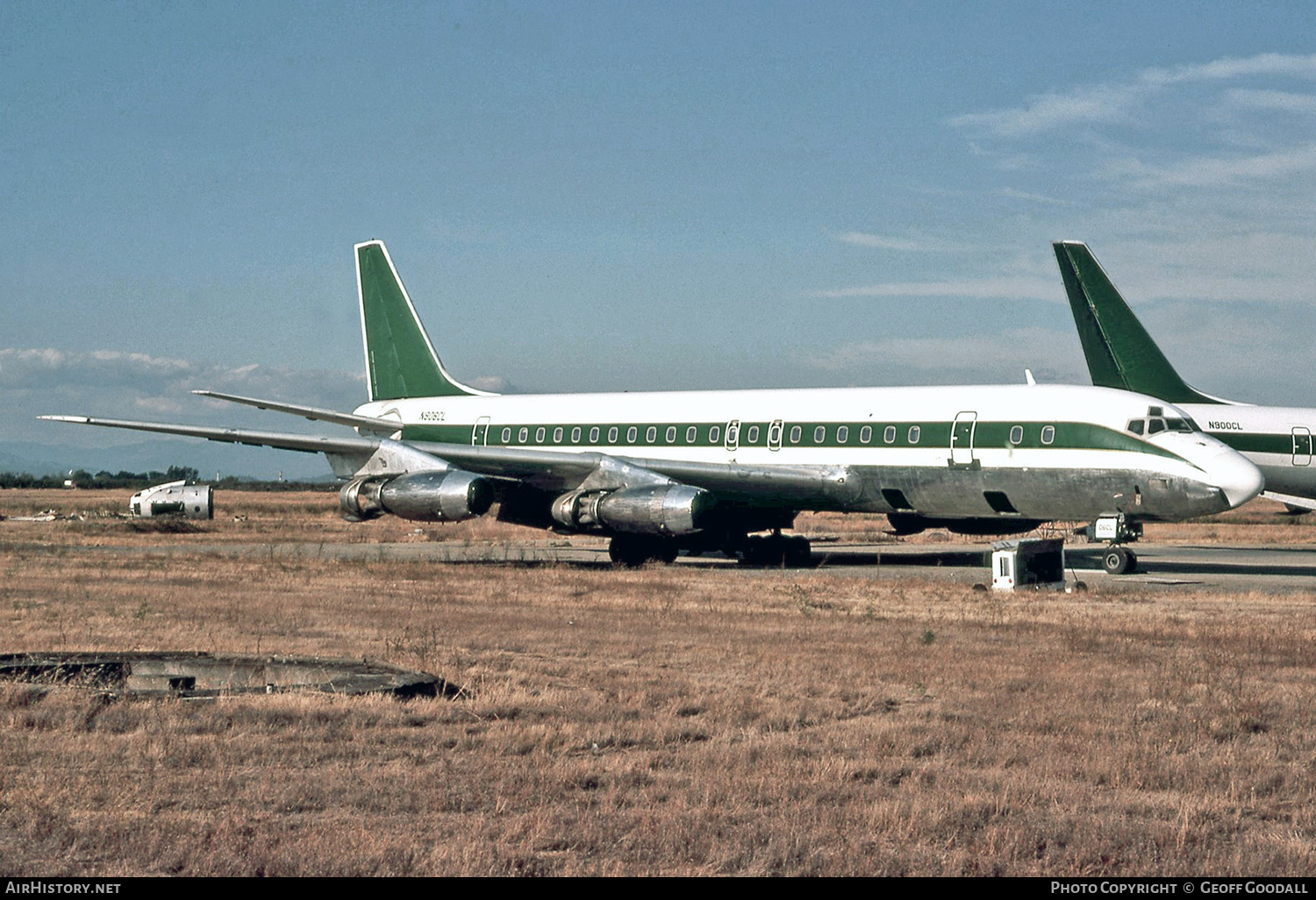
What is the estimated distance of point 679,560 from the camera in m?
33.1

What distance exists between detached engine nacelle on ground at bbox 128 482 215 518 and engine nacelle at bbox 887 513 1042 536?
31.3 m

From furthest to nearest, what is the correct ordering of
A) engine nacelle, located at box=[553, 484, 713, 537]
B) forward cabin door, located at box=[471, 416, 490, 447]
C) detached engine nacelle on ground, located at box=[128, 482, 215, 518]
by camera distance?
detached engine nacelle on ground, located at box=[128, 482, 215, 518]
forward cabin door, located at box=[471, 416, 490, 447]
engine nacelle, located at box=[553, 484, 713, 537]

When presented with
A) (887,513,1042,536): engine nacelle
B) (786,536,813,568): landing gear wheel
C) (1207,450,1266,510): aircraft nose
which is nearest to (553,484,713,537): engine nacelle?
(887,513,1042,536): engine nacelle

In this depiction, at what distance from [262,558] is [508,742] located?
74.8 feet

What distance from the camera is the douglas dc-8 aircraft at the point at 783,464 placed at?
84.3 feet

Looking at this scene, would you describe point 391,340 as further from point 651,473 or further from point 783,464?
point 783,464

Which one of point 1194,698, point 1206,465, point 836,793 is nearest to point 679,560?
point 1206,465

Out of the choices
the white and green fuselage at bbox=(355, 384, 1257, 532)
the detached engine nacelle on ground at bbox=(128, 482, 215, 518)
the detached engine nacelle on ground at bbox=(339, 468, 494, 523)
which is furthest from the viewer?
the detached engine nacelle on ground at bbox=(128, 482, 215, 518)

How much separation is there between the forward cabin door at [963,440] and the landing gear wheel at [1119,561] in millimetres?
3720

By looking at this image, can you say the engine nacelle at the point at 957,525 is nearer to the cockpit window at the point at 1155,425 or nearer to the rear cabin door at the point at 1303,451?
the cockpit window at the point at 1155,425

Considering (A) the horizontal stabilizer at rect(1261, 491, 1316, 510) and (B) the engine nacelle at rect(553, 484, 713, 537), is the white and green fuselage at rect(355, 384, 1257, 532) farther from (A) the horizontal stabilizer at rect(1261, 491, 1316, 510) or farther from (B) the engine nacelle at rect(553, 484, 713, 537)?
(A) the horizontal stabilizer at rect(1261, 491, 1316, 510)

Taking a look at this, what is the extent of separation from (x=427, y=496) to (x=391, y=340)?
10.6m

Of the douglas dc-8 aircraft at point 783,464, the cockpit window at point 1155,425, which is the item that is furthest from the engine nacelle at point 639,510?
the cockpit window at point 1155,425

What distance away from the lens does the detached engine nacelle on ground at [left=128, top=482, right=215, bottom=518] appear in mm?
51469
